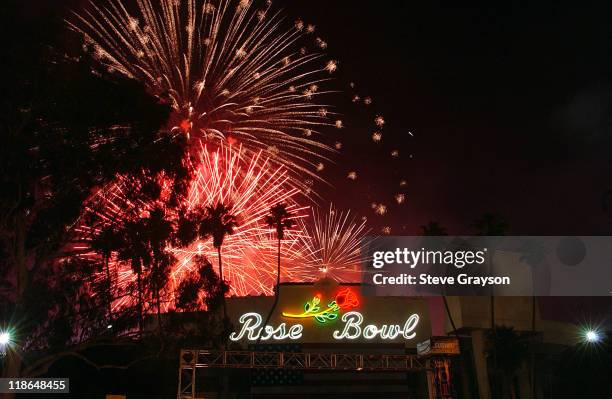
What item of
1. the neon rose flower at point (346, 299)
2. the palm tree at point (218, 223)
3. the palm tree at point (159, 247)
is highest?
the palm tree at point (218, 223)

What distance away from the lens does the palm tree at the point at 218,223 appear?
27000 millimetres

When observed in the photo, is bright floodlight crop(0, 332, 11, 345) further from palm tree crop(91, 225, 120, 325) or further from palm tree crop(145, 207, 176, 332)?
palm tree crop(145, 207, 176, 332)

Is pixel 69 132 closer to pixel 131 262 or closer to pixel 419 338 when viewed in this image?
pixel 131 262

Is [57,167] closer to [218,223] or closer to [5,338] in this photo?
[5,338]

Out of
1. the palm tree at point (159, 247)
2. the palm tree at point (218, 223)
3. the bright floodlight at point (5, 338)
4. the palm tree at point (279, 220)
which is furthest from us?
the palm tree at point (279, 220)

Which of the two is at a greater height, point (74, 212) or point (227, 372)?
point (74, 212)

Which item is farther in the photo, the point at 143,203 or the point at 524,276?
the point at 524,276

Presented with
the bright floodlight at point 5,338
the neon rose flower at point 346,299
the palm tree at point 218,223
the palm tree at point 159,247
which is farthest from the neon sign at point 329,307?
the bright floodlight at point 5,338

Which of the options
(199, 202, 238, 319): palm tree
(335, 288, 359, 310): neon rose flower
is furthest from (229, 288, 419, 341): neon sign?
(199, 202, 238, 319): palm tree

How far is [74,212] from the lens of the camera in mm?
24391

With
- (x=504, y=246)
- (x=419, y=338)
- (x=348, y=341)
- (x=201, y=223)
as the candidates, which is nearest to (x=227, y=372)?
(x=348, y=341)

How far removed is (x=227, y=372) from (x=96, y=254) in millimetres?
20997

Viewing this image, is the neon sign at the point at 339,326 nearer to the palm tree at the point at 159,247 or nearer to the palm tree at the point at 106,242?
the palm tree at the point at 159,247

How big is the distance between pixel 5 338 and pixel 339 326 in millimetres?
27272
